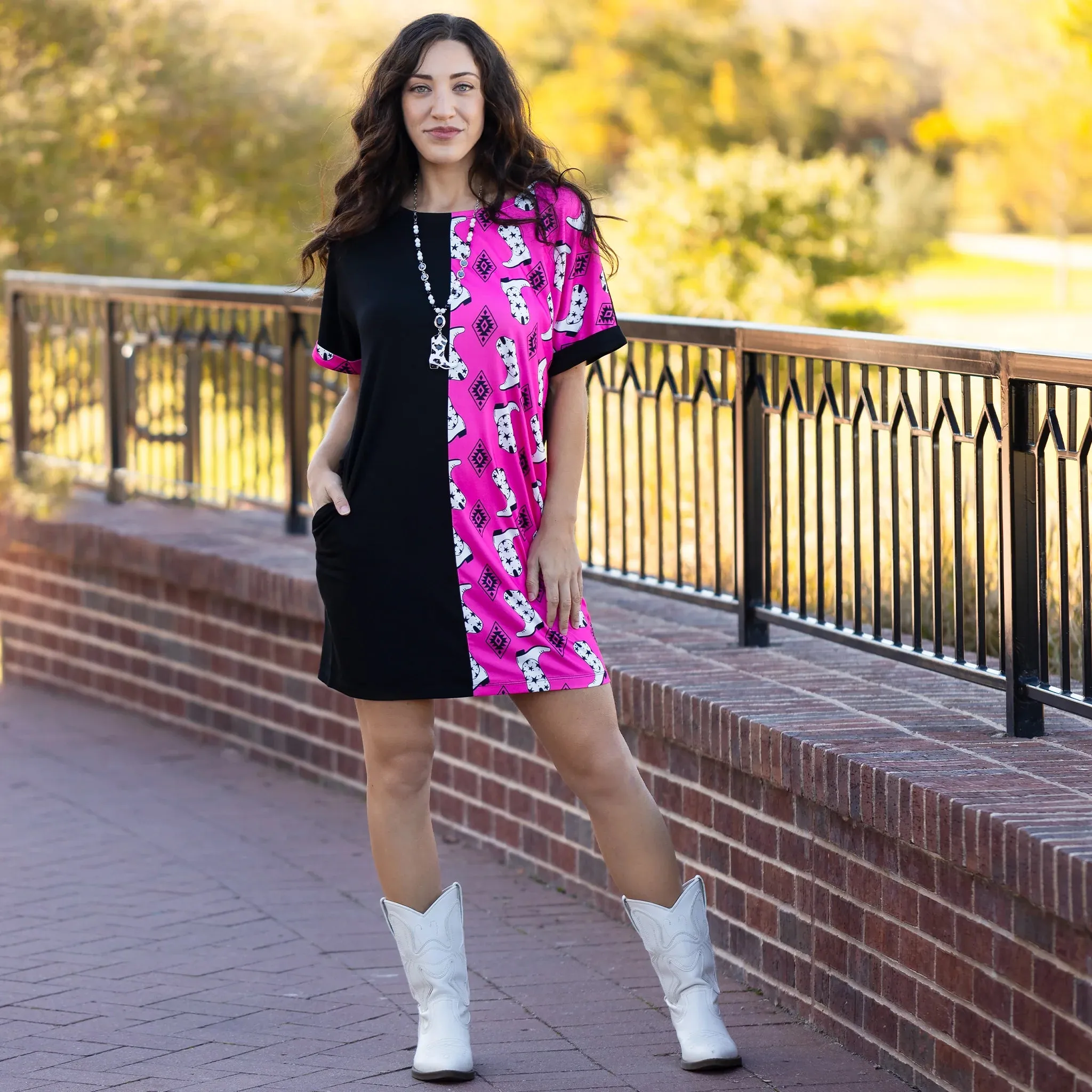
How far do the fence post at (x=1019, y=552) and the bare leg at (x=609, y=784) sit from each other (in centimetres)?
81

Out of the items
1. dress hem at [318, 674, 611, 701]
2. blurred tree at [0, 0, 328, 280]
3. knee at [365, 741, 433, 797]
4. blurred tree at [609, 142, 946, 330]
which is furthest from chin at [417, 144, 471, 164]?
blurred tree at [609, 142, 946, 330]

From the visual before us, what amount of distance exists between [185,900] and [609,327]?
91.7 inches

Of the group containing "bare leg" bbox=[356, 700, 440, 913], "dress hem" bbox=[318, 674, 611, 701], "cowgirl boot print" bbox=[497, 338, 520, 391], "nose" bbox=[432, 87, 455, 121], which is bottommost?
"bare leg" bbox=[356, 700, 440, 913]

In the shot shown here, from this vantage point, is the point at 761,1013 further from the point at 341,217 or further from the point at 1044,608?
the point at 341,217

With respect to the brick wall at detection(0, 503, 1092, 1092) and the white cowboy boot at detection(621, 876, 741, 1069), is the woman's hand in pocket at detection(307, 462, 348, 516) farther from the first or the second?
the brick wall at detection(0, 503, 1092, 1092)

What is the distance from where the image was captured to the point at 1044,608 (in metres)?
4.05

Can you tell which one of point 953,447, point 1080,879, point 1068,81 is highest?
point 1068,81

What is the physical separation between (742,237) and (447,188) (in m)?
13.5

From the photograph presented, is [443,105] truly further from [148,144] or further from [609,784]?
[148,144]

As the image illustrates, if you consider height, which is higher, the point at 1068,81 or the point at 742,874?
the point at 1068,81

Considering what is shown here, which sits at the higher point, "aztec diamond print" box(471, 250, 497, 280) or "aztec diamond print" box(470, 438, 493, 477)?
"aztec diamond print" box(471, 250, 497, 280)

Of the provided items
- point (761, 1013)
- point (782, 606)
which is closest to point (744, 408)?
point (782, 606)

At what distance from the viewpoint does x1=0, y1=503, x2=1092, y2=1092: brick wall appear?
11.3 ft

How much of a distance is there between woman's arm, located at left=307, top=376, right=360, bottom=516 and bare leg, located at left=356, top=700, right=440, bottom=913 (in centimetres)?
40
